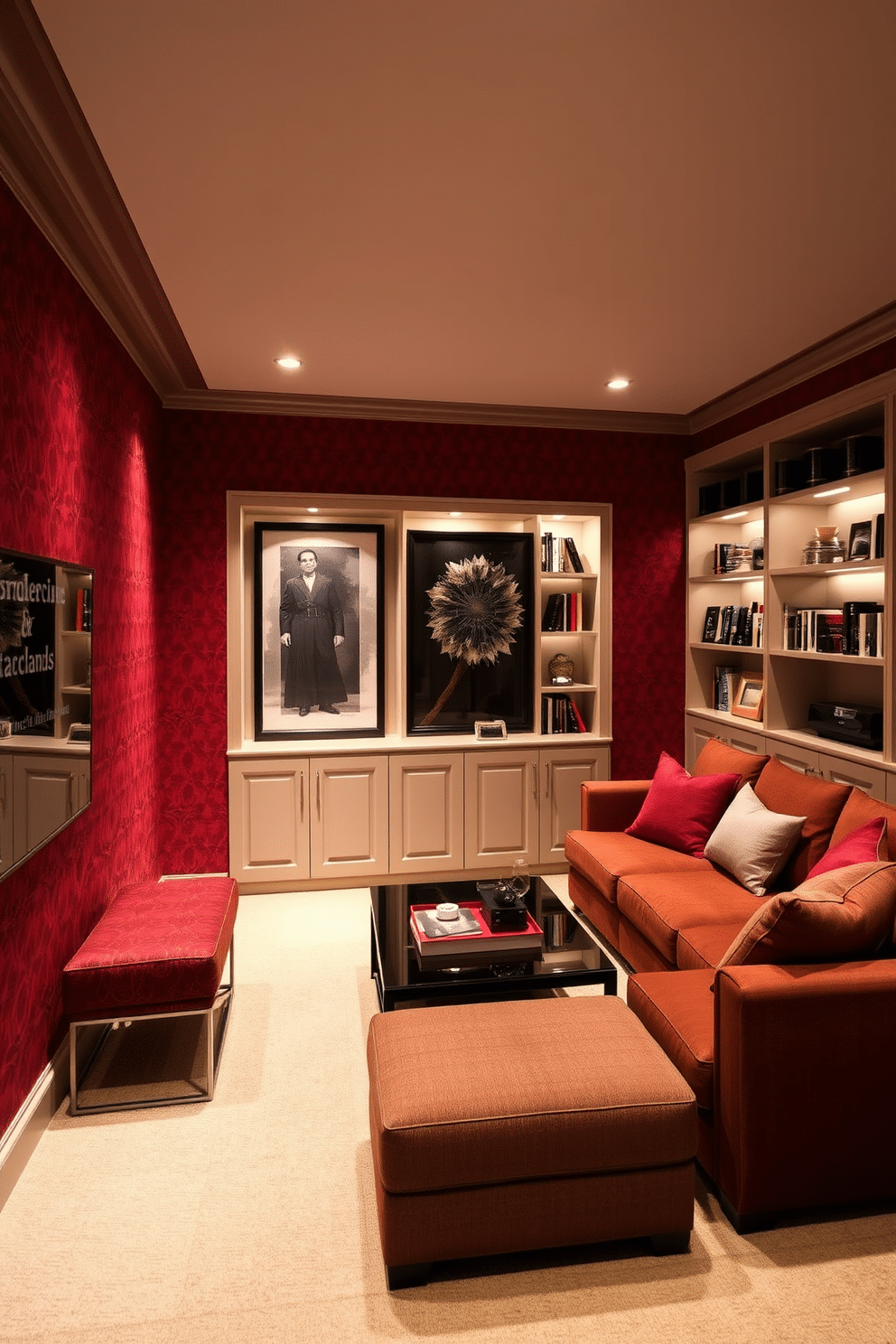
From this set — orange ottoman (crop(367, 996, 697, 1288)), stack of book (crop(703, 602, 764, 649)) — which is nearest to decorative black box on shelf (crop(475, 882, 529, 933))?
orange ottoman (crop(367, 996, 697, 1288))

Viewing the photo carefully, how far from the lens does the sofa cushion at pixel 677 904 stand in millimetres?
2875

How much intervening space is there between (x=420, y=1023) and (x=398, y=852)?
7.98 feet

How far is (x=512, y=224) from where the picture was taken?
255cm

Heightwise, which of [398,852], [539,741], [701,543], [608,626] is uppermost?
[701,543]

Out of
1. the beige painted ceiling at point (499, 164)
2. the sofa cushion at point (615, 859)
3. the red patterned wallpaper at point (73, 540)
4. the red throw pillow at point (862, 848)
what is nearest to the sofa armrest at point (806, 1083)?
the red throw pillow at point (862, 848)

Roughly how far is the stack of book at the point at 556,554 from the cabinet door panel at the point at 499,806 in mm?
1101

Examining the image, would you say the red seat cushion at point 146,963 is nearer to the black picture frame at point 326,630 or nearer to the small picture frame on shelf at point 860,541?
the black picture frame at point 326,630

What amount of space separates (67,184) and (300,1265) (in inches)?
113

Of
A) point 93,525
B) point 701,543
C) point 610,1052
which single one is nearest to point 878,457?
point 701,543

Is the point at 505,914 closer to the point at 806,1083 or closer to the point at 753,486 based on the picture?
the point at 806,1083

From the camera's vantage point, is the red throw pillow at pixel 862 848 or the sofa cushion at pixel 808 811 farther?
the sofa cushion at pixel 808 811

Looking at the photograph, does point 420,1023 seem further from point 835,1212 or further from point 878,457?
point 878,457

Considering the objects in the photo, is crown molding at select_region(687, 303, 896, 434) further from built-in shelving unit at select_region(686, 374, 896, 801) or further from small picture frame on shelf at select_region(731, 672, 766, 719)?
small picture frame on shelf at select_region(731, 672, 766, 719)

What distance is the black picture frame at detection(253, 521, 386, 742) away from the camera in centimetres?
470
